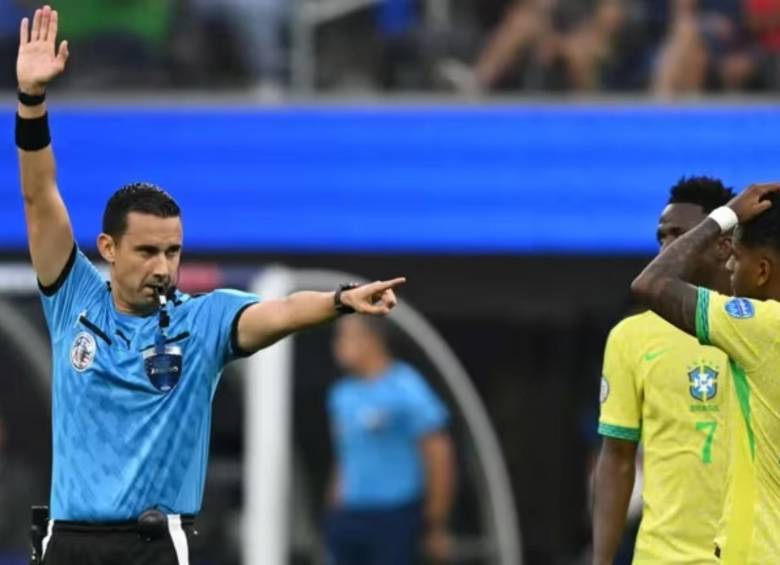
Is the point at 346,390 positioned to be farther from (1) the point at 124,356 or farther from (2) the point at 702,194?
(1) the point at 124,356

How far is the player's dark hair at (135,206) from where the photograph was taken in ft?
23.0

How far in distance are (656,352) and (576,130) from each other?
20.5ft

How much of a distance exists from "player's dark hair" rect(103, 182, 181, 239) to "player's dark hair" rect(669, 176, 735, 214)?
1.67 meters

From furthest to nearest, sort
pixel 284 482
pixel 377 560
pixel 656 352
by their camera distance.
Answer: pixel 284 482, pixel 377 560, pixel 656 352

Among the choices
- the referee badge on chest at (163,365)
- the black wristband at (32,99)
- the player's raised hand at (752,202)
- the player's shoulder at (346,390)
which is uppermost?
the black wristband at (32,99)

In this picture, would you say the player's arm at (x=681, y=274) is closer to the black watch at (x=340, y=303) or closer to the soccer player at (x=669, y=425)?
the black watch at (x=340, y=303)

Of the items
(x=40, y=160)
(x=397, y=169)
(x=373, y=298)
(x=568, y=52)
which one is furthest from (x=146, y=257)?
(x=568, y=52)

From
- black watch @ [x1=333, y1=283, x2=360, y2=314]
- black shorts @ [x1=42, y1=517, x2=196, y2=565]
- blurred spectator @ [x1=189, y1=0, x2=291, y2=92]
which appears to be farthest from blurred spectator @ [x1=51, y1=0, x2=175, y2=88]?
black watch @ [x1=333, y1=283, x2=360, y2=314]

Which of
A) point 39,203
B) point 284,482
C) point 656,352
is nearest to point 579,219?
point 284,482

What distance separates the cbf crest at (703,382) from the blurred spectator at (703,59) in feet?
→ 21.1

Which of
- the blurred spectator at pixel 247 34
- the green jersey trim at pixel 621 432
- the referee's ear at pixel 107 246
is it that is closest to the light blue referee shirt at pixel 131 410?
the referee's ear at pixel 107 246

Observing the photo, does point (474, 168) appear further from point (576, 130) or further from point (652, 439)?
point (652, 439)

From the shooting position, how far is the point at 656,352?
7492 millimetres

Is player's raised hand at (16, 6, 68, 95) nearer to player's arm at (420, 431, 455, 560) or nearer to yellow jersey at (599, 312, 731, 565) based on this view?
yellow jersey at (599, 312, 731, 565)
